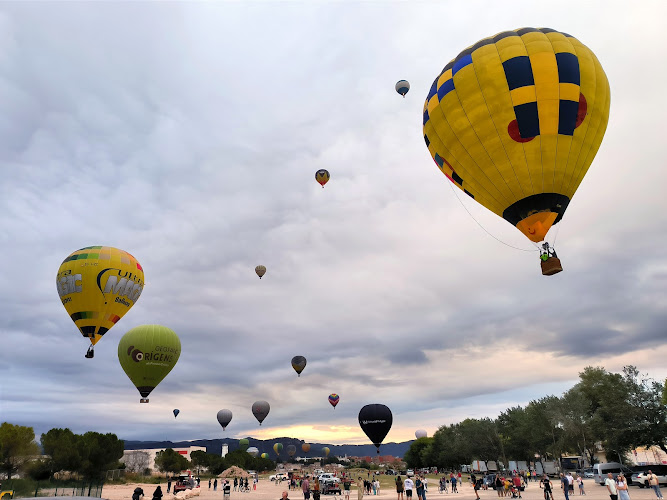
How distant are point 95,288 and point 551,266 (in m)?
29.1

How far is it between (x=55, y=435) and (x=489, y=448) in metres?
72.1

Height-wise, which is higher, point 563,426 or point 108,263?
point 108,263

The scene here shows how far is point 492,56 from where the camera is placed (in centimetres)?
1959

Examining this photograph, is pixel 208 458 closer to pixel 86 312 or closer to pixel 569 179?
pixel 86 312

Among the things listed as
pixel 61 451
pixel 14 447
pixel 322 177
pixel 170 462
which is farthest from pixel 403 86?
pixel 170 462

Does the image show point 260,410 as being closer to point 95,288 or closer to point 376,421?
point 376,421

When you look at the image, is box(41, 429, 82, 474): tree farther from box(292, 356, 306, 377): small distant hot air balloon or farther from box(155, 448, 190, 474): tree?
box(155, 448, 190, 474): tree

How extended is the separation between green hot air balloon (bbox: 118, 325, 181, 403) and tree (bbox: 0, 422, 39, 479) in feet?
72.4

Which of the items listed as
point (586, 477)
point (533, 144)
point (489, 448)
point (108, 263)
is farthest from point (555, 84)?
point (489, 448)

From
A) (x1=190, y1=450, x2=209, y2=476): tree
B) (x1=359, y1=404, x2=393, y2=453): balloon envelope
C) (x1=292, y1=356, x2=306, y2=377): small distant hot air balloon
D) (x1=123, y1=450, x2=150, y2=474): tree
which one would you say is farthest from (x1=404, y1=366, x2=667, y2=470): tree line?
(x1=123, y1=450, x2=150, y2=474): tree

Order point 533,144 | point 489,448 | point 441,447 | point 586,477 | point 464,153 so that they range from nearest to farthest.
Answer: point 533,144 < point 464,153 < point 586,477 < point 489,448 < point 441,447

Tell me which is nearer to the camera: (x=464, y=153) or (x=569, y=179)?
(x=569, y=179)

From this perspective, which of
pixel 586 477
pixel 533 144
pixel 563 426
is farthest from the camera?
pixel 563 426

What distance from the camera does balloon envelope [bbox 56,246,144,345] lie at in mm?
31422
